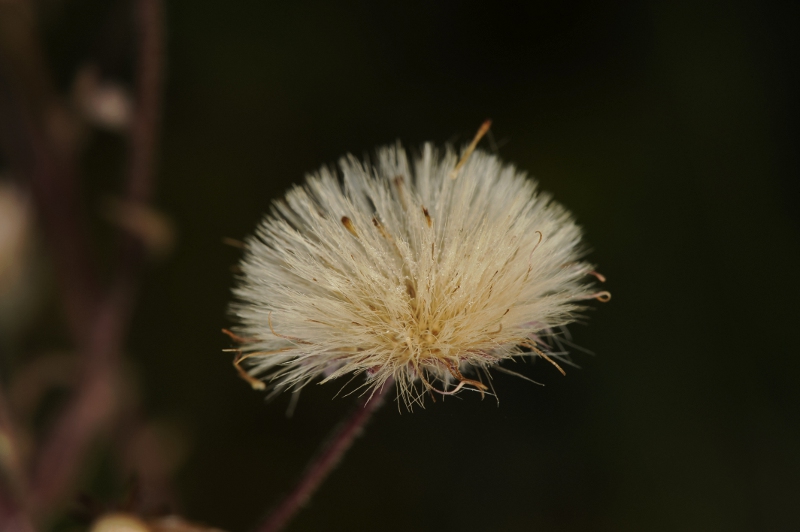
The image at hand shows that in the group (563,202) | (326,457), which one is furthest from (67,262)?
(563,202)

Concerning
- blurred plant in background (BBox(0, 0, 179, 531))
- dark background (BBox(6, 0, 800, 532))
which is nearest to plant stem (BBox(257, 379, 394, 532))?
blurred plant in background (BBox(0, 0, 179, 531))

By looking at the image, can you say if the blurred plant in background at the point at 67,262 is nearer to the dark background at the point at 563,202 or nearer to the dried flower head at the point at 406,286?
the dark background at the point at 563,202

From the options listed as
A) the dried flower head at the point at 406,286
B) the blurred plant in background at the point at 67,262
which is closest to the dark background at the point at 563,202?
the blurred plant in background at the point at 67,262

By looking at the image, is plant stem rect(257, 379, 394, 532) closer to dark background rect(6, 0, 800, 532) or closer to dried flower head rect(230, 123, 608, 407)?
dried flower head rect(230, 123, 608, 407)

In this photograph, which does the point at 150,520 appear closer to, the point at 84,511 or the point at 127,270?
the point at 84,511

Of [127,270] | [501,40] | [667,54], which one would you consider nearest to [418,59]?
[501,40]

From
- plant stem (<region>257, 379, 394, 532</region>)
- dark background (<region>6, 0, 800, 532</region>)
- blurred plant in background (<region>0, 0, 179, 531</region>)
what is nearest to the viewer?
plant stem (<region>257, 379, 394, 532</region>)

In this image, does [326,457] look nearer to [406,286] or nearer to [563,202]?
[406,286]
